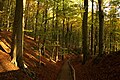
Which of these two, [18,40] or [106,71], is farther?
[18,40]

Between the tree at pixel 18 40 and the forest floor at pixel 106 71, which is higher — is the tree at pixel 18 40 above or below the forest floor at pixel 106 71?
above

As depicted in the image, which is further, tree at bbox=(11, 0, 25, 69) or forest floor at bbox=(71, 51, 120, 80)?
tree at bbox=(11, 0, 25, 69)

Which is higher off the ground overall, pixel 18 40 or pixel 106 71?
pixel 18 40

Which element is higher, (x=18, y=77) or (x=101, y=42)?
(x=101, y=42)

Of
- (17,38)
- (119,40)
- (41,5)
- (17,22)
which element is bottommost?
(119,40)

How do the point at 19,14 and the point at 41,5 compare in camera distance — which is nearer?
the point at 19,14

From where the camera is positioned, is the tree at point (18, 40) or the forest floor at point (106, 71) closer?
the forest floor at point (106, 71)

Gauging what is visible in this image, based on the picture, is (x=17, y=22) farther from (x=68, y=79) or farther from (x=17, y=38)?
(x=68, y=79)

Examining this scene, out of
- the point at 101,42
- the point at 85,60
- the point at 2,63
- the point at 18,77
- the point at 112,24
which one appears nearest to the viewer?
the point at 18,77

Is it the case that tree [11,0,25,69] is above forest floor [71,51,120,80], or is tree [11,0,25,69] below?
above

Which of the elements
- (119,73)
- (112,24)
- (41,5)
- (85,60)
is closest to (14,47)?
(119,73)

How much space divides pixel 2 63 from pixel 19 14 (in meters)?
3.67

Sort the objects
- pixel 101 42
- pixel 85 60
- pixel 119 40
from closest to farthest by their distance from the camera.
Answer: pixel 101 42 < pixel 85 60 < pixel 119 40

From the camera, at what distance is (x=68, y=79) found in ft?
43.3
